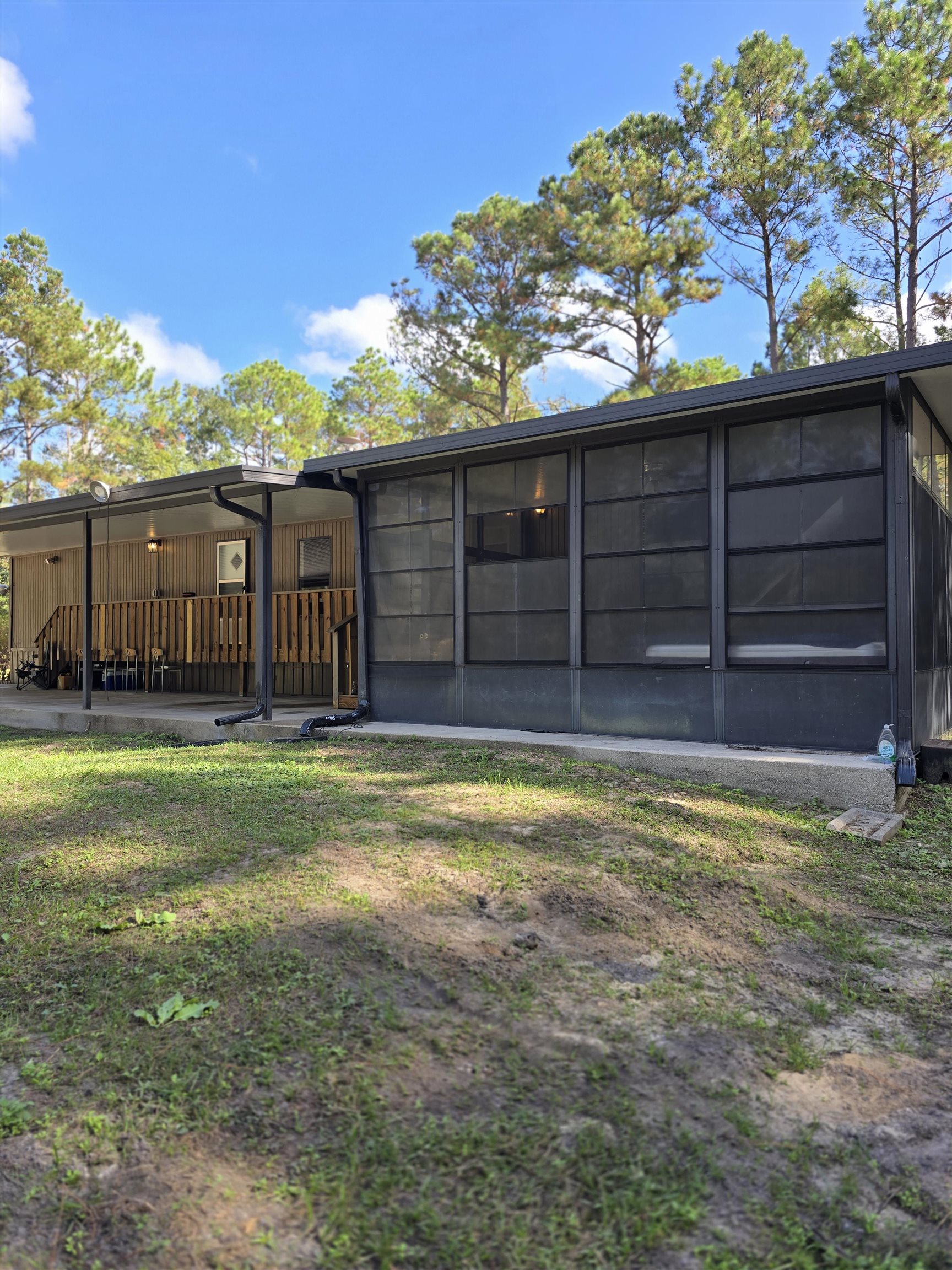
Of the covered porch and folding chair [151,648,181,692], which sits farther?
folding chair [151,648,181,692]

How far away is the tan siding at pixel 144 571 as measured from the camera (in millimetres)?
12812

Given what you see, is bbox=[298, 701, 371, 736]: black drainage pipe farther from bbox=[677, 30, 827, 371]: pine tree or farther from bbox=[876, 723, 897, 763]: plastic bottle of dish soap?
bbox=[677, 30, 827, 371]: pine tree

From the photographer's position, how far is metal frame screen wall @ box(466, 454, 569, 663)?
7.93m

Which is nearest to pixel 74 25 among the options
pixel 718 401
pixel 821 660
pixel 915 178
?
pixel 915 178

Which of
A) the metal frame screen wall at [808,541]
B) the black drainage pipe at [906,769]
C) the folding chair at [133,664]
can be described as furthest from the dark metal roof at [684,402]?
the folding chair at [133,664]

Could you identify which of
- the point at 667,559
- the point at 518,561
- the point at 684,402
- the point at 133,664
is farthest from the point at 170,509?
the point at 684,402

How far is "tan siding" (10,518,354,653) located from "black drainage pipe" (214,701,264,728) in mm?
3330

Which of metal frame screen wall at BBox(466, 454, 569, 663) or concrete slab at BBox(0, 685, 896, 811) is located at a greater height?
metal frame screen wall at BBox(466, 454, 569, 663)

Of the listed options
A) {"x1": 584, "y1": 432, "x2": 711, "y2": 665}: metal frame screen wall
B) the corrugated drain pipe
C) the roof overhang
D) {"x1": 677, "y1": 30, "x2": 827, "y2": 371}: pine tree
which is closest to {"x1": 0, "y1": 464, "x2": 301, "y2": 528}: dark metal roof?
the roof overhang

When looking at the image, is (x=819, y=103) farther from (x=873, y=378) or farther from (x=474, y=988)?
(x=474, y=988)

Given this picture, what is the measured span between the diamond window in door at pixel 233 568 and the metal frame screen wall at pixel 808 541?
885cm

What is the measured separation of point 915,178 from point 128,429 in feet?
71.9

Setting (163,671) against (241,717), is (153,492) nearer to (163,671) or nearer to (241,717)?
(241,717)

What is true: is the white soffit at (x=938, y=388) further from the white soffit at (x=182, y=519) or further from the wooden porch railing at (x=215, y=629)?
the wooden porch railing at (x=215, y=629)
